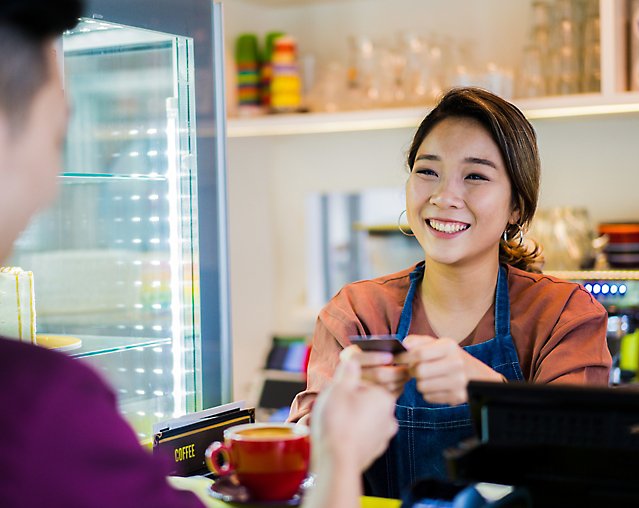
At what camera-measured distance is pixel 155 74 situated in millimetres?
2016

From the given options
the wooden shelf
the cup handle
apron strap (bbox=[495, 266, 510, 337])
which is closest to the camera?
the cup handle

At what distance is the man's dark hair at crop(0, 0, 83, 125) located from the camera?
77 centimetres

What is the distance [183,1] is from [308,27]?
1795 millimetres

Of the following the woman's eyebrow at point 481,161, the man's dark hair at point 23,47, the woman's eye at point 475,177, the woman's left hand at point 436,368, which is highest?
the man's dark hair at point 23,47

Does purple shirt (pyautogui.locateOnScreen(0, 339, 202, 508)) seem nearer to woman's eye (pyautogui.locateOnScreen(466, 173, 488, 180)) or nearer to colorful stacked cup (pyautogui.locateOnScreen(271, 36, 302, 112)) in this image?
woman's eye (pyautogui.locateOnScreen(466, 173, 488, 180))

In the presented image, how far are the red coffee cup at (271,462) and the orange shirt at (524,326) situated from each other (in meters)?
0.45

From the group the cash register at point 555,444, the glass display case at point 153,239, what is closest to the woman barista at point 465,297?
the glass display case at point 153,239

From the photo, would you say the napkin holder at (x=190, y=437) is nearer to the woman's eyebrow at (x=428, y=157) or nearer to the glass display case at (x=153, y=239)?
the glass display case at (x=153, y=239)

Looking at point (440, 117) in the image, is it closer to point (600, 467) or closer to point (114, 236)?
point (114, 236)

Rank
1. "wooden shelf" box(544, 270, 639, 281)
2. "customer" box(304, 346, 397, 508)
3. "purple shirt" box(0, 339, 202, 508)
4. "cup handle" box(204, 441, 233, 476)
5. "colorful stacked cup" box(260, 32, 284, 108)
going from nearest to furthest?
1. "purple shirt" box(0, 339, 202, 508)
2. "customer" box(304, 346, 397, 508)
3. "cup handle" box(204, 441, 233, 476)
4. "wooden shelf" box(544, 270, 639, 281)
5. "colorful stacked cup" box(260, 32, 284, 108)

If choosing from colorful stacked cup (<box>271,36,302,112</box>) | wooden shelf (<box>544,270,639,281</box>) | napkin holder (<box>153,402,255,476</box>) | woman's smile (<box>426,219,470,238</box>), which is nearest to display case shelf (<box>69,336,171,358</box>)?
napkin holder (<box>153,402,255,476</box>)

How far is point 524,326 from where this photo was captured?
177 cm

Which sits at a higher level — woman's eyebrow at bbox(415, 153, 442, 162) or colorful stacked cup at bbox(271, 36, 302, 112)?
colorful stacked cup at bbox(271, 36, 302, 112)

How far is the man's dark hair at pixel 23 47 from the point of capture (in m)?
0.77
